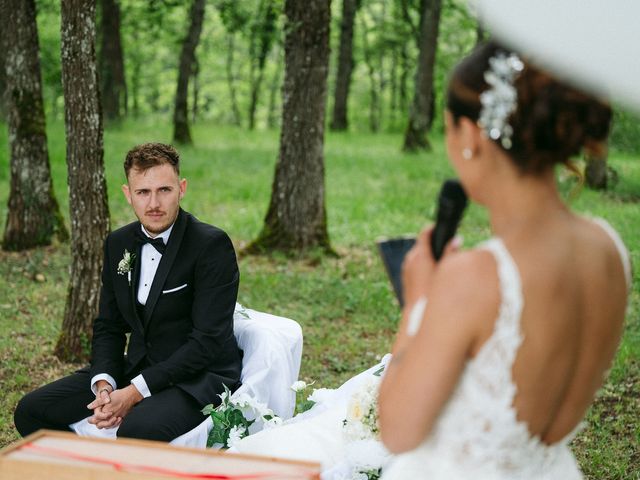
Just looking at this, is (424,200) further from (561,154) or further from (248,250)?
(561,154)

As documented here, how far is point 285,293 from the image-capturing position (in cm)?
777

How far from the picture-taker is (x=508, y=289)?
67.4 inches

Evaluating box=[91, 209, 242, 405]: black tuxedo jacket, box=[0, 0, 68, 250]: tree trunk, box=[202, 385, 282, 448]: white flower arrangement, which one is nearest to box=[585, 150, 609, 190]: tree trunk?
box=[0, 0, 68, 250]: tree trunk

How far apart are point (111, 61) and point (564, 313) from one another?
59.4 feet

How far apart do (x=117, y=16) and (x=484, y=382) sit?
17.9 meters

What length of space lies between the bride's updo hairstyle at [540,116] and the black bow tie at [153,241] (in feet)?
8.20

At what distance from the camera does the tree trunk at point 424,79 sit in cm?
1617

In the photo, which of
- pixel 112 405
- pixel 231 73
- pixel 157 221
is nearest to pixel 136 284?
pixel 157 221

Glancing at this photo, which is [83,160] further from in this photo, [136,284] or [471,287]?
[471,287]

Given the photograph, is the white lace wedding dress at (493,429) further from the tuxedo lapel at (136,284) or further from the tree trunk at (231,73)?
the tree trunk at (231,73)

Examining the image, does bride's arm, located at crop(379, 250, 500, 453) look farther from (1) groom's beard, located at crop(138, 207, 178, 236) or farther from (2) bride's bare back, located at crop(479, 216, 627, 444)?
(1) groom's beard, located at crop(138, 207, 178, 236)

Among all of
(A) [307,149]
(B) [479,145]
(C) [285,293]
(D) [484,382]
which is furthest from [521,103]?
(A) [307,149]

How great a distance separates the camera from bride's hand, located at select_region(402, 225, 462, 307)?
72.8 inches

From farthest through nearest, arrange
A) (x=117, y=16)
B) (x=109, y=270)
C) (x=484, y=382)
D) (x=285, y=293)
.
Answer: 1. (x=117, y=16)
2. (x=285, y=293)
3. (x=109, y=270)
4. (x=484, y=382)
